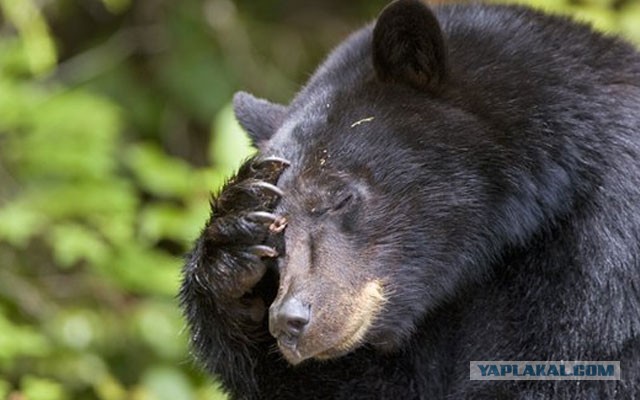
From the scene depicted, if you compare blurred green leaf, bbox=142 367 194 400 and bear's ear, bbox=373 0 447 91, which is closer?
bear's ear, bbox=373 0 447 91

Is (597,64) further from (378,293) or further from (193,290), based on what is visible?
(193,290)

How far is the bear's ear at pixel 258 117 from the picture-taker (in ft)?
12.8

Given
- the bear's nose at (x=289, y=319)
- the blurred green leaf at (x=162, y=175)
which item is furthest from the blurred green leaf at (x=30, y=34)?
the bear's nose at (x=289, y=319)

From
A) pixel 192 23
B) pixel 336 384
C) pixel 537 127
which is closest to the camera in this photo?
pixel 537 127

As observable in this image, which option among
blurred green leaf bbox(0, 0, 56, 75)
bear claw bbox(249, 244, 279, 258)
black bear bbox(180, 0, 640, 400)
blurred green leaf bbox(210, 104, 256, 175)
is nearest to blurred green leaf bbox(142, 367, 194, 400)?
blurred green leaf bbox(210, 104, 256, 175)

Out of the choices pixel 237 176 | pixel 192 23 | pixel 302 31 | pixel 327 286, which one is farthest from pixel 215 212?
pixel 302 31

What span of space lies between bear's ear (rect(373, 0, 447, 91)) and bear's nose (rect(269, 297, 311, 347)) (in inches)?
31.0

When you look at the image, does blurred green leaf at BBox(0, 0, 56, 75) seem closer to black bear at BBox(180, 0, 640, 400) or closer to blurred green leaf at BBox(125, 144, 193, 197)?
blurred green leaf at BBox(125, 144, 193, 197)

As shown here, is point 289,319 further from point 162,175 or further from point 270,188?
point 162,175

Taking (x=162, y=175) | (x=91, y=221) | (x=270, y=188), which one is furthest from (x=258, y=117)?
(x=91, y=221)

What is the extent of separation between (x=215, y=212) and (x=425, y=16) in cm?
85

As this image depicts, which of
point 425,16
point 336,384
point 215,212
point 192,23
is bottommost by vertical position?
point 336,384

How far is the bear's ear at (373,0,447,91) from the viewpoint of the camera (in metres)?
3.49

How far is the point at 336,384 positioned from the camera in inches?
150
